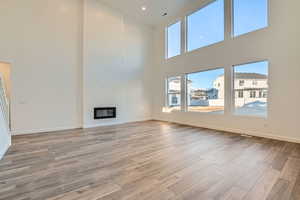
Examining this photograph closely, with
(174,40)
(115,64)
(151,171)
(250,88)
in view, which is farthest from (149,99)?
(151,171)

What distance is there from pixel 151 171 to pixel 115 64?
17.4 ft

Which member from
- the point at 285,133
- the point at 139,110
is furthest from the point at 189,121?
the point at 285,133

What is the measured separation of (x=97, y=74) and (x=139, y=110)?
2705mm

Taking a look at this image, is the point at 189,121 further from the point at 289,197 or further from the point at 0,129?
the point at 0,129

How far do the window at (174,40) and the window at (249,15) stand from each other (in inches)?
97.8

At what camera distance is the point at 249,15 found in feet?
15.3

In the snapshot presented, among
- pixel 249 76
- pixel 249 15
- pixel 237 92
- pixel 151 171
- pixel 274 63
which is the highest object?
pixel 249 15

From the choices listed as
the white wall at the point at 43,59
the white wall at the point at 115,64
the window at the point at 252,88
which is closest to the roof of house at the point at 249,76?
the window at the point at 252,88

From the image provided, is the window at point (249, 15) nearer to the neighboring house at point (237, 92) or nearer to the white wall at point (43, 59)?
the neighboring house at point (237, 92)

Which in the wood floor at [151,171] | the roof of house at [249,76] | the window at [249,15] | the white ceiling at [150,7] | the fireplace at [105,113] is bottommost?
the wood floor at [151,171]

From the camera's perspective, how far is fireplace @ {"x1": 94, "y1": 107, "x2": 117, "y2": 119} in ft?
20.1

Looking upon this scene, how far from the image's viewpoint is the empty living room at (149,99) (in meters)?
2.10

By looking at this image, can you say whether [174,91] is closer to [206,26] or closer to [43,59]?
[206,26]

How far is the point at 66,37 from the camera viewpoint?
554cm
